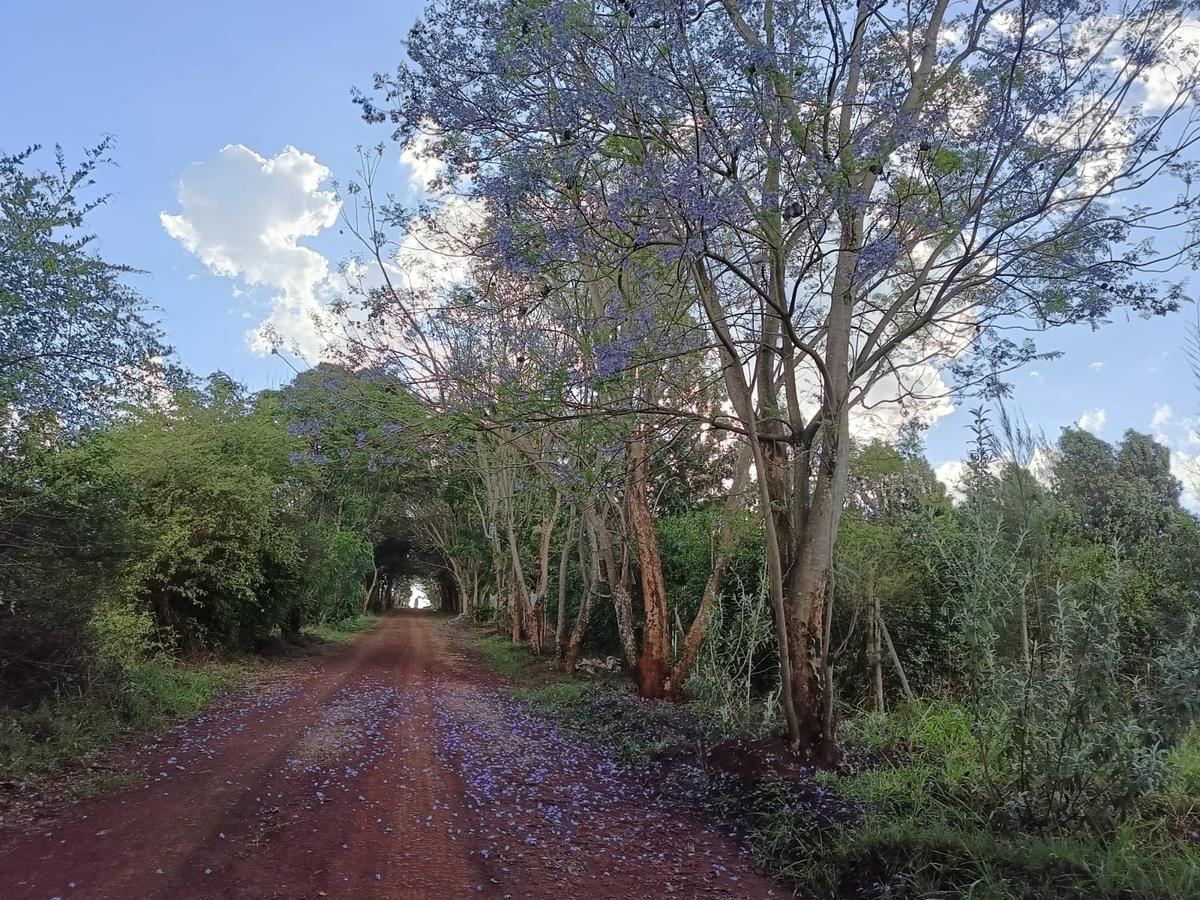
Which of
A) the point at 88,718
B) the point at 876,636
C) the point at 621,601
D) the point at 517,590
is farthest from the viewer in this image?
the point at 517,590

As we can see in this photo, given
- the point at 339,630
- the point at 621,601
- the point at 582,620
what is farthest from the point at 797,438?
the point at 339,630

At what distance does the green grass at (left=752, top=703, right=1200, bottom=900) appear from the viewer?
3723 mm

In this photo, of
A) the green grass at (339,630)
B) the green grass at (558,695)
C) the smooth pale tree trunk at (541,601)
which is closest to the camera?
the green grass at (558,695)

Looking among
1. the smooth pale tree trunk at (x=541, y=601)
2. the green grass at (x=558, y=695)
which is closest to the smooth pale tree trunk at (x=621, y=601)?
the green grass at (x=558, y=695)

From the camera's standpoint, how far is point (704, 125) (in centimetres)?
623

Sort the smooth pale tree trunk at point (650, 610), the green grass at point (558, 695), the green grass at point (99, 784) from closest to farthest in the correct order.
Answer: the green grass at point (99, 784) → the smooth pale tree trunk at point (650, 610) → the green grass at point (558, 695)

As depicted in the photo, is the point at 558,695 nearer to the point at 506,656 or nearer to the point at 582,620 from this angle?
the point at 582,620

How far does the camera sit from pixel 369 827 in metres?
5.55

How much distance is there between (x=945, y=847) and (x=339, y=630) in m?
25.9

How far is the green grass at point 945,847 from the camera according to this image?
3723 millimetres

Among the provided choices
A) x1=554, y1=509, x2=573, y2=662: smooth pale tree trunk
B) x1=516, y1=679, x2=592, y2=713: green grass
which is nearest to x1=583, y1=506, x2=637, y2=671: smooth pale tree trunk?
x1=516, y1=679, x2=592, y2=713: green grass

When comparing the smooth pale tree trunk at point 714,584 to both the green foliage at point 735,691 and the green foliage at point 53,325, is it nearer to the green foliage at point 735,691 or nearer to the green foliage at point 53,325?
the green foliage at point 735,691

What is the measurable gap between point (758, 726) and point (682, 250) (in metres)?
4.97

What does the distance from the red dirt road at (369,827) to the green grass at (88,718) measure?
0.47 meters
